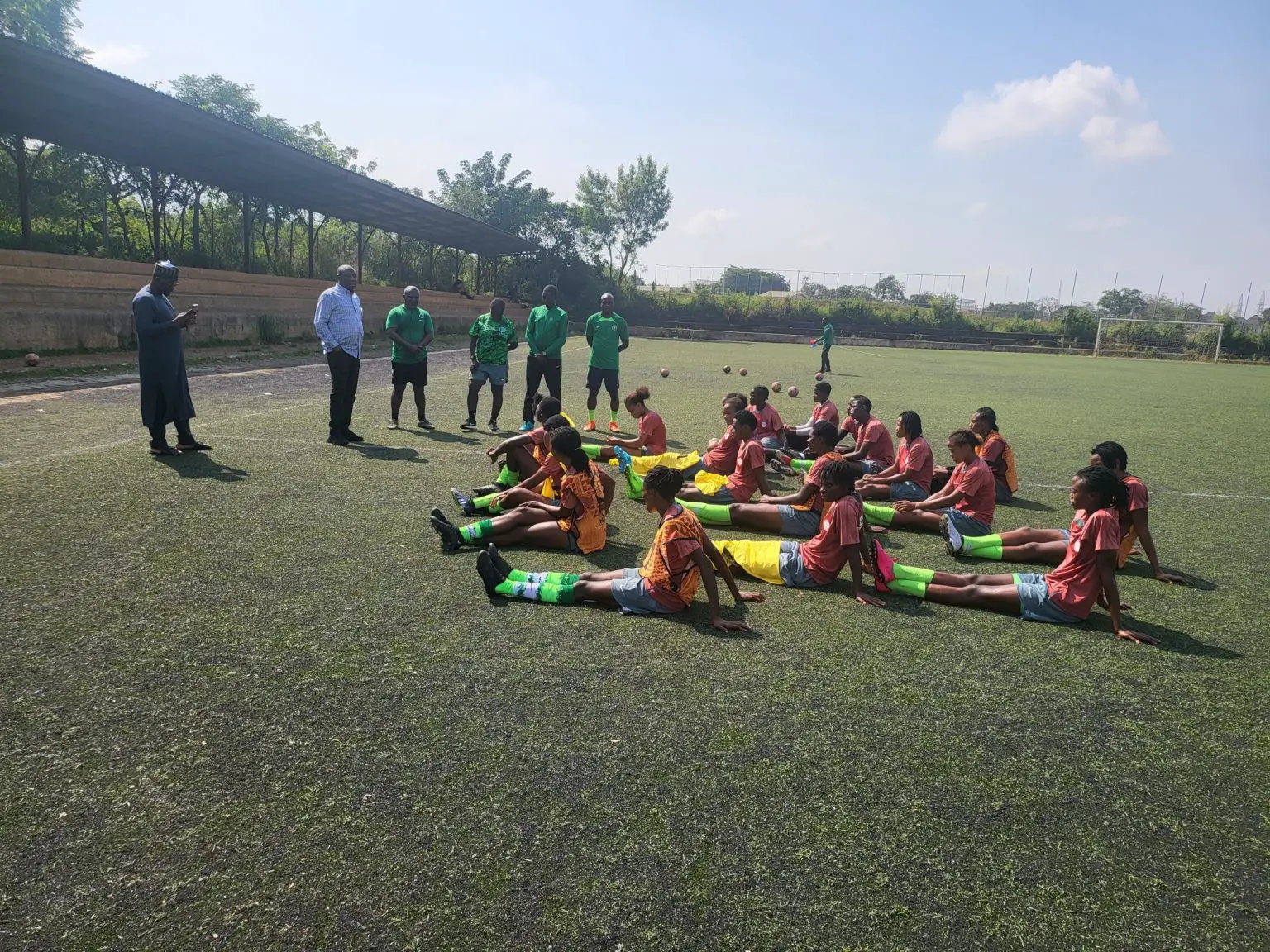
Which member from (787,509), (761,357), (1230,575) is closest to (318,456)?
(787,509)

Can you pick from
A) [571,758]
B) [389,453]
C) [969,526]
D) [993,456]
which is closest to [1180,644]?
[969,526]

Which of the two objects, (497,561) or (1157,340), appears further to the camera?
→ (1157,340)

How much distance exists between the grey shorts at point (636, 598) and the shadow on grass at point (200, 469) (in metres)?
4.26

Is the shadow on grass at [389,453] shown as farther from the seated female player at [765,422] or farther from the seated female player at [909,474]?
the seated female player at [909,474]

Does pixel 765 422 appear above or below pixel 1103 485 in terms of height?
below

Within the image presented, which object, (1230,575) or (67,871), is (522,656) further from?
(1230,575)

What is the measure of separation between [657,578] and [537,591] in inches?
28.8

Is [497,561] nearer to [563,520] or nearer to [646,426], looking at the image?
[563,520]

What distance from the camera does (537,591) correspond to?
15.4ft

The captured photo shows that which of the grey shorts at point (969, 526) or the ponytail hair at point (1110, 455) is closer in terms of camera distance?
the ponytail hair at point (1110, 455)

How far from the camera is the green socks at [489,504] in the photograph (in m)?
6.46

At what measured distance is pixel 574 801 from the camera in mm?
2836

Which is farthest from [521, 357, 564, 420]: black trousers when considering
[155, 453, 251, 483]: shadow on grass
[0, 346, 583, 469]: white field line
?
[155, 453, 251, 483]: shadow on grass

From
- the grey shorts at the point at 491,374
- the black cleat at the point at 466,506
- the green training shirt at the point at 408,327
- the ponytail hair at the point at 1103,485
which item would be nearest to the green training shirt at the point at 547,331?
the grey shorts at the point at 491,374
